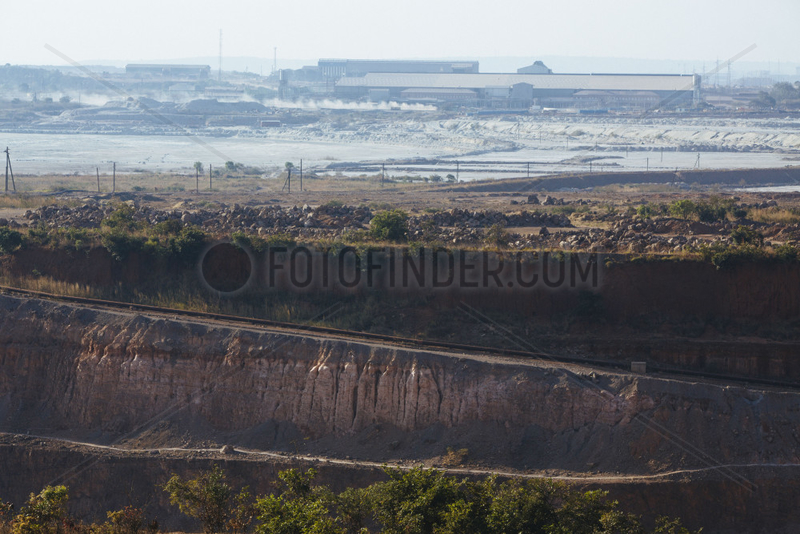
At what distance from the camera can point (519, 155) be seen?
3467 inches

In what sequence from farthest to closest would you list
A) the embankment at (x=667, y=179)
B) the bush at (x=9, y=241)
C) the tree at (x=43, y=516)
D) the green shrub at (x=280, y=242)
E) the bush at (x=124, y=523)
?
the embankment at (x=667, y=179) → the bush at (x=9, y=241) → the green shrub at (x=280, y=242) → the bush at (x=124, y=523) → the tree at (x=43, y=516)

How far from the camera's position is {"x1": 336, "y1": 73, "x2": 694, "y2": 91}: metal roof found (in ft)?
434

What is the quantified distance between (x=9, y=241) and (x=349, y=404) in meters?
14.9

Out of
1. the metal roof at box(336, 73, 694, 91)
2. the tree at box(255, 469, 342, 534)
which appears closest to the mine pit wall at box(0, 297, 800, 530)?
the tree at box(255, 469, 342, 534)

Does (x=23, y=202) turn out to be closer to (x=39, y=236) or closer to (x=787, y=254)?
→ (x=39, y=236)

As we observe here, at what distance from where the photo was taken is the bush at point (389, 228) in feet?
97.0

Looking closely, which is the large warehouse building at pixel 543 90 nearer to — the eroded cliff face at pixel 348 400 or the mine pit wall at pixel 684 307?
the mine pit wall at pixel 684 307

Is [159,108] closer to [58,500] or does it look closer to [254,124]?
[254,124]

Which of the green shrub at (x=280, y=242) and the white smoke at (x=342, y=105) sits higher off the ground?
the white smoke at (x=342, y=105)

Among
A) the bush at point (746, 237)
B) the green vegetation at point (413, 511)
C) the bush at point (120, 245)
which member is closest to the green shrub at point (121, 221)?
the bush at point (120, 245)

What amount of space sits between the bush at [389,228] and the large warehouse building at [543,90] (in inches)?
4023

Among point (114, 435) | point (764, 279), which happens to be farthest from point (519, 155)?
point (114, 435)

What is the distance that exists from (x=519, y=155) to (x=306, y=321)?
66251 mm

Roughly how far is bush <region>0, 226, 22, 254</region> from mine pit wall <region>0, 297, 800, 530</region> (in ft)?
15.7
